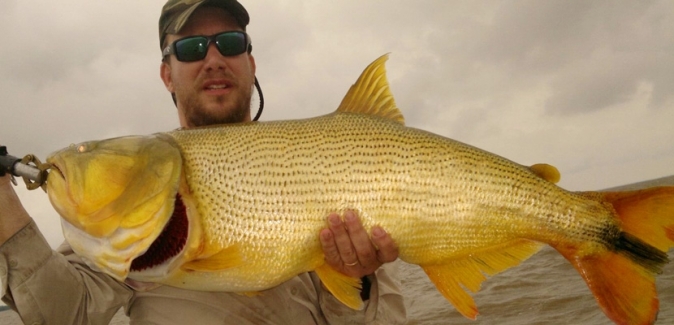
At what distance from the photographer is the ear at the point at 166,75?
4.50 metres

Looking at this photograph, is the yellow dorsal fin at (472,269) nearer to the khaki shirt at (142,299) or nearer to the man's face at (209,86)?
the khaki shirt at (142,299)

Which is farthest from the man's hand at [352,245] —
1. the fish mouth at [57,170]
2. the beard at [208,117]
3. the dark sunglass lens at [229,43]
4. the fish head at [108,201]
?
the dark sunglass lens at [229,43]

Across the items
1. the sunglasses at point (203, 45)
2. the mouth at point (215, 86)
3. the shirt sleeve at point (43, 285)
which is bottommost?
the shirt sleeve at point (43, 285)

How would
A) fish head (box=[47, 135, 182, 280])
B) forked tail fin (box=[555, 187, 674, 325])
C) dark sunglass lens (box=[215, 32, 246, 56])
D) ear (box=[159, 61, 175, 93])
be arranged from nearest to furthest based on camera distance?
1. fish head (box=[47, 135, 182, 280])
2. forked tail fin (box=[555, 187, 674, 325])
3. dark sunglass lens (box=[215, 32, 246, 56])
4. ear (box=[159, 61, 175, 93])

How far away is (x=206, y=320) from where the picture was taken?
2938 millimetres

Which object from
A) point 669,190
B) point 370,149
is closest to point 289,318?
point 370,149

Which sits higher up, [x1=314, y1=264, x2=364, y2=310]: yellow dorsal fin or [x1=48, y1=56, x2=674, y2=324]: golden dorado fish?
[x1=48, y1=56, x2=674, y2=324]: golden dorado fish

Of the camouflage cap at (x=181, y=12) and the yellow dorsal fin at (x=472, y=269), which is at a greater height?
the camouflage cap at (x=181, y=12)

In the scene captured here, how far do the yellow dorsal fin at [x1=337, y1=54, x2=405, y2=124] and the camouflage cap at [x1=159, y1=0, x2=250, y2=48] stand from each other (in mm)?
2046

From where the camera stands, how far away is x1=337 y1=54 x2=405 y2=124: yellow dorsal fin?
303 cm

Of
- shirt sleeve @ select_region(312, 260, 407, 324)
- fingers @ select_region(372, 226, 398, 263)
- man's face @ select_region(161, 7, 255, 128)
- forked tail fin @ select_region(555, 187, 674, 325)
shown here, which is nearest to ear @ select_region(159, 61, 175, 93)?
man's face @ select_region(161, 7, 255, 128)

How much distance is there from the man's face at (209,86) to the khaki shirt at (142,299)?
1.60 meters

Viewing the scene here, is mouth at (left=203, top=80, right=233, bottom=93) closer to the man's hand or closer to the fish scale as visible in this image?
the fish scale

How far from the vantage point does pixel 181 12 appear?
4.30m
